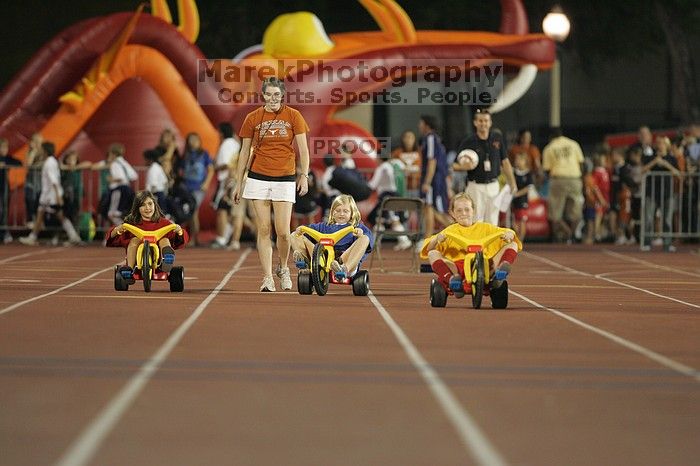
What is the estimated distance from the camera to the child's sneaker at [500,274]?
1234 centimetres

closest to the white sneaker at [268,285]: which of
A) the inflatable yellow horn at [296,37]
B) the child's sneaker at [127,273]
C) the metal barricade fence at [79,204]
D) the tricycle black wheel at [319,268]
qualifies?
the tricycle black wheel at [319,268]

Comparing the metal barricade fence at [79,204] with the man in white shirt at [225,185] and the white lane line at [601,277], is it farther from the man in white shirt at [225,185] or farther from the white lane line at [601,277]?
the white lane line at [601,277]

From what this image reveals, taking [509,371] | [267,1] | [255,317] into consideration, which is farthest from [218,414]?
[267,1]

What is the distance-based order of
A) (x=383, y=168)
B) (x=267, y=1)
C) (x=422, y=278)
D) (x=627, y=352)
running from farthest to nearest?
(x=267, y=1)
(x=383, y=168)
(x=422, y=278)
(x=627, y=352)

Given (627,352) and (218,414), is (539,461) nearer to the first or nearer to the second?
(218,414)

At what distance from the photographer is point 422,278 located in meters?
17.2

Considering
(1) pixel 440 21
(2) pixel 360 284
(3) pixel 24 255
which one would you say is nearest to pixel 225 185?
(3) pixel 24 255

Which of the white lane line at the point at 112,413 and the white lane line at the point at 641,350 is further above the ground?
the white lane line at the point at 112,413

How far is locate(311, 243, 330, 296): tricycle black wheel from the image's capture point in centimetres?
Result: 1362

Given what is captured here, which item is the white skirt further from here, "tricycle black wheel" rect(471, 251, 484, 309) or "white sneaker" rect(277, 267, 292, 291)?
"tricycle black wheel" rect(471, 251, 484, 309)

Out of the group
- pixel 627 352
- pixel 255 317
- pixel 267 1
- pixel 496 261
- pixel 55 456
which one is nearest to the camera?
pixel 55 456

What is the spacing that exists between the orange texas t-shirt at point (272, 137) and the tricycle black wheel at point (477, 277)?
2417 millimetres

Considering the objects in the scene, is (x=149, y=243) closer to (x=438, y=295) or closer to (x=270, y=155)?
(x=270, y=155)

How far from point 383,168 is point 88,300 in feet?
35.1
